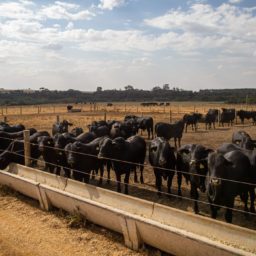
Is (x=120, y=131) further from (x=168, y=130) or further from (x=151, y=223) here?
(x=151, y=223)

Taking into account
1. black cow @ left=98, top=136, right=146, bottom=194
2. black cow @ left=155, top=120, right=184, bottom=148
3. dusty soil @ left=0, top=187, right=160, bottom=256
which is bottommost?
dusty soil @ left=0, top=187, right=160, bottom=256

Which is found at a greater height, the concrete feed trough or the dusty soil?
the concrete feed trough

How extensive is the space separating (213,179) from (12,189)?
5.45 meters

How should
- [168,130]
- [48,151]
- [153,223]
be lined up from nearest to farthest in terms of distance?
[153,223]
[48,151]
[168,130]

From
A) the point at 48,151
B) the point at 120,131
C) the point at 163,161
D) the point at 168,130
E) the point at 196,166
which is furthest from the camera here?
the point at 168,130

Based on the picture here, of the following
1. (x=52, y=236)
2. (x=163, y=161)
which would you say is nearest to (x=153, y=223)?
(x=52, y=236)

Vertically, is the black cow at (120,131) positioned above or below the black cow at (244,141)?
below

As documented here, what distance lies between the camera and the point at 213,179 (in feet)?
23.9

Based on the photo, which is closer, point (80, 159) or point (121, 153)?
point (80, 159)

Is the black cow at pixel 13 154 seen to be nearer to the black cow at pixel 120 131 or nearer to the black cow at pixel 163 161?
the black cow at pixel 163 161

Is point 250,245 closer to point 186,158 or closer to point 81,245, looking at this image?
point 81,245

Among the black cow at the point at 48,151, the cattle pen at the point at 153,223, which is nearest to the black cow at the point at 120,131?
the black cow at the point at 48,151

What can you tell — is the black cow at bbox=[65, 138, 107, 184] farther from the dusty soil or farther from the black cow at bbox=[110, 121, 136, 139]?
the black cow at bbox=[110, 121, 136, 139]

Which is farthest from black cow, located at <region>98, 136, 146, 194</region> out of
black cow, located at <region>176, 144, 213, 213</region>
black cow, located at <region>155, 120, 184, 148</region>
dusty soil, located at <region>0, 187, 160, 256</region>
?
black cow, located at <region>155, 120, 184, 148</region>
